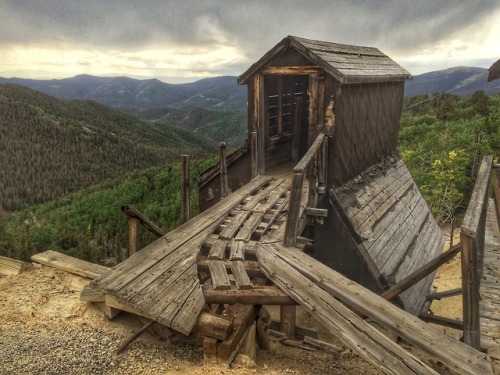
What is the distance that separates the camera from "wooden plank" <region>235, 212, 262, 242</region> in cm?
562

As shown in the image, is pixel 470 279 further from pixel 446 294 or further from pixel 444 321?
pixel 446 294

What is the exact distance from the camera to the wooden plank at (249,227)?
562cm

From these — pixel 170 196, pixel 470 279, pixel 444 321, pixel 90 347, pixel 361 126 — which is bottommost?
pixel 170 196

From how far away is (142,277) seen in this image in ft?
16.2

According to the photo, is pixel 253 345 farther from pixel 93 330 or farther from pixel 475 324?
pixel 475 324

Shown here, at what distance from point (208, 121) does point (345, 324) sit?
15794 centimetres

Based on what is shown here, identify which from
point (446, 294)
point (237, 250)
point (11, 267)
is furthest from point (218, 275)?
point (446, 294)

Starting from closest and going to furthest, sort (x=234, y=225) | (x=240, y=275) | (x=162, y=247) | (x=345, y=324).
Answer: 1. (x=345, y=324)
2. (x=240, y=275)
3. (x=162, y=247)
4. (x=234, y=225)

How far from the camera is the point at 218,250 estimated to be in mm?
5312

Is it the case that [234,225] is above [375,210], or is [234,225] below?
above

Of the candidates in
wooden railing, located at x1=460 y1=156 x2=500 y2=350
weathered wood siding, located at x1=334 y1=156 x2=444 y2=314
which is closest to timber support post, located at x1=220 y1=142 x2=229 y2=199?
weathered wood siding, located at x1=334 y1=156 x2=444 y2=314

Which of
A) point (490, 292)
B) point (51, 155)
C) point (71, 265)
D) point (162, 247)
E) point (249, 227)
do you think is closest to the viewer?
point (490, 292)

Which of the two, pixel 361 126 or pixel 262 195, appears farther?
pixel 361 126

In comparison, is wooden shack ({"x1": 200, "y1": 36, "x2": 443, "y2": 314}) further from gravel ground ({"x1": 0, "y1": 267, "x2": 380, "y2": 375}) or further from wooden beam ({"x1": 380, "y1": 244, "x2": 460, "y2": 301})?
gravel ground ({"x1": 0, "y1": 267, "x2": 380, "y2": 375})
